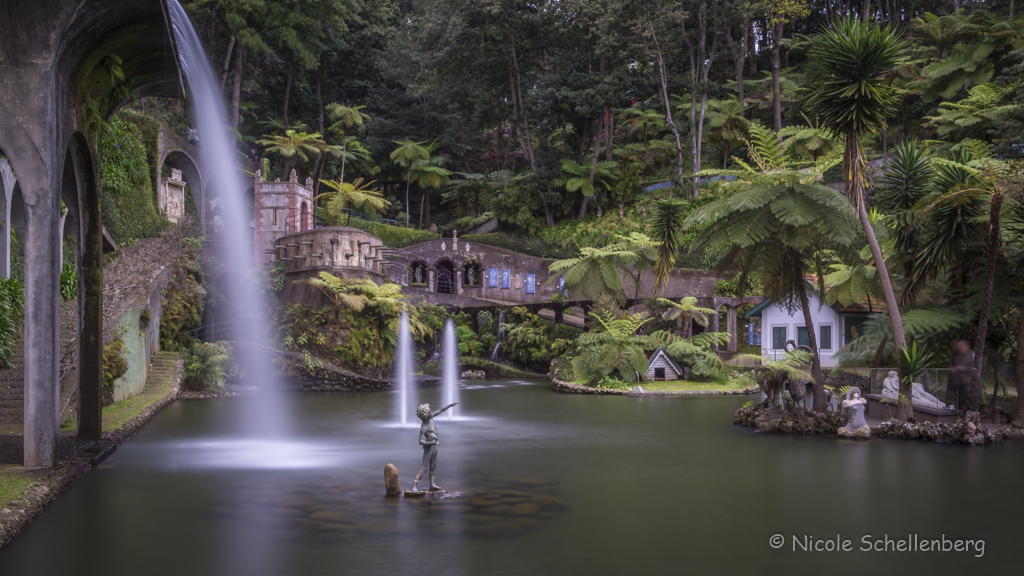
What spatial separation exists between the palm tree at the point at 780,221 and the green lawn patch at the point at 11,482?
11.2m

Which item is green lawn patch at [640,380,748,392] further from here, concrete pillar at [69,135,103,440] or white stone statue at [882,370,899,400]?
concrete pillar at [69,135,103,440]

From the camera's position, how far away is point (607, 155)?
42906 millimetres

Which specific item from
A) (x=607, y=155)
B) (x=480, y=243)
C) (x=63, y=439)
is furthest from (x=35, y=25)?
(x=607, y=155)

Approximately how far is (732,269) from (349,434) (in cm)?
858

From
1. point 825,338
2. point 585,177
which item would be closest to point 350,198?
point 585,177

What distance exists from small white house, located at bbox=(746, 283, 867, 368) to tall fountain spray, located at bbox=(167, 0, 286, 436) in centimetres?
1713

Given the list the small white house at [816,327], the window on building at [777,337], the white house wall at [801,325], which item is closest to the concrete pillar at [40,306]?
Result: the small white house at [816,327]

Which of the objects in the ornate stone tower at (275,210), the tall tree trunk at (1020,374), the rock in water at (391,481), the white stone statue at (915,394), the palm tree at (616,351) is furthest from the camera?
the ornate stone tower at (275,210)

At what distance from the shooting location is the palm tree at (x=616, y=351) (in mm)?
24422

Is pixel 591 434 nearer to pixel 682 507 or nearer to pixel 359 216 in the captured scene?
pixel 682 507

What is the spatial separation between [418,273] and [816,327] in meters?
20.2

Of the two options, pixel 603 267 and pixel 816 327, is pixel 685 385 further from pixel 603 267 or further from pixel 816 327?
pixel 816 327

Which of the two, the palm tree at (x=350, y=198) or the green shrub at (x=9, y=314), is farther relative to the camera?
the palm tree at (x=350, y=198)

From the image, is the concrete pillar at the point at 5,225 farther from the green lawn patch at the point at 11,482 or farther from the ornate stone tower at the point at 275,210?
the ornate stone tower at the point at 275,210
